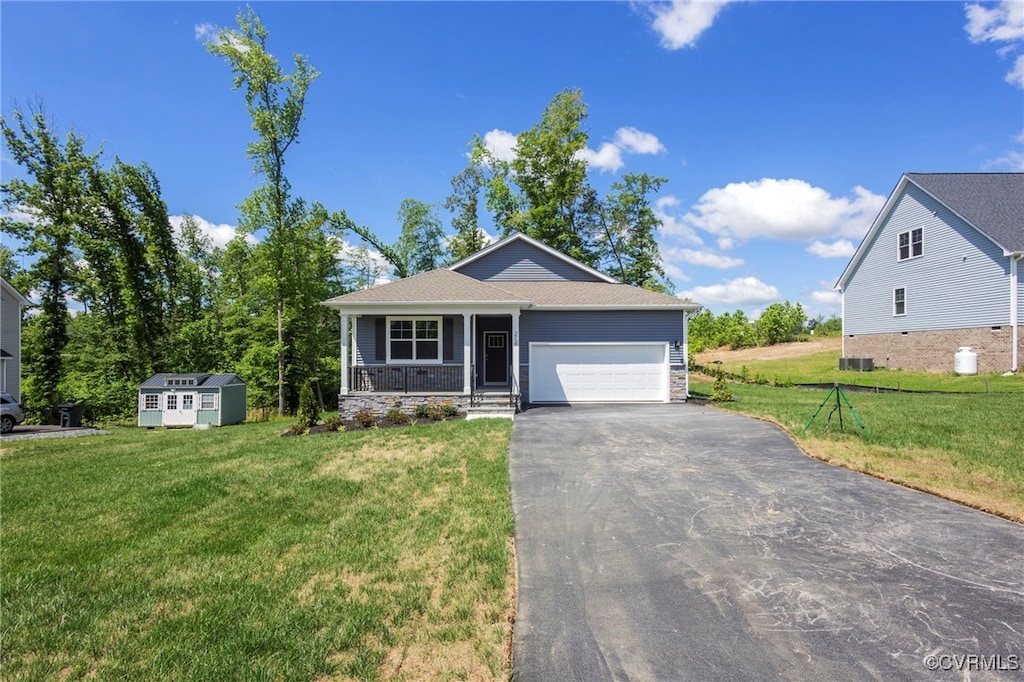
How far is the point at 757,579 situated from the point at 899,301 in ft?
78.5

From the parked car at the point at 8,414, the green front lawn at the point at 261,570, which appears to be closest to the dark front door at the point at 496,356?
the green front lawn at the point at 261,570

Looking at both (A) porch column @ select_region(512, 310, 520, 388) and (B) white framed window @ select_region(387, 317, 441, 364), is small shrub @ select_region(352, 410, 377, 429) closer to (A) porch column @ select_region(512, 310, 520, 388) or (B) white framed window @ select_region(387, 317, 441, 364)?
(B) white framed window @ select_region(387, 317, 441, 364)

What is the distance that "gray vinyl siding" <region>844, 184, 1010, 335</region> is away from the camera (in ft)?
56.9

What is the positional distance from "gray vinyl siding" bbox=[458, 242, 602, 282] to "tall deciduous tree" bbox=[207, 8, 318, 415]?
8.08 meters

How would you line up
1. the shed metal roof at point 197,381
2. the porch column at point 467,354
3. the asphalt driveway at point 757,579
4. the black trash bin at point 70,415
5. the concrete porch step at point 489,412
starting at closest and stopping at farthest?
the asphalt driveway at point 757,579, the concrete porch step at point 489,412, the porch column at point 467,354, the black trash bin at point 70,415, the shed metal roof at point 197,381

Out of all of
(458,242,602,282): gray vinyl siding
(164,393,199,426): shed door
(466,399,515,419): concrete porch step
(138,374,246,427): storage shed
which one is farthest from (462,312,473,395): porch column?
(164,393,199,426): shed door

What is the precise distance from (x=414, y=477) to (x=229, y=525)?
2436mm

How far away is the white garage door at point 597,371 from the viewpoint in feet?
48.6

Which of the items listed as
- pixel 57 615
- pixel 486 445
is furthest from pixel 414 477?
pixel 57 615

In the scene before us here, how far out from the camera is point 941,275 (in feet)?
62.9

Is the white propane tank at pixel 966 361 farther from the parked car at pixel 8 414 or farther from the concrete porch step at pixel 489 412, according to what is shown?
the parked car at pixel 8 414

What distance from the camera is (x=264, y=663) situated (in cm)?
282

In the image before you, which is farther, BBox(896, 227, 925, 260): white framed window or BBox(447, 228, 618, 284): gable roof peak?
BBox(896, 227, 925, 260): white framed window

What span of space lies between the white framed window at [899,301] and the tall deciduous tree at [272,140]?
27.5 meters
